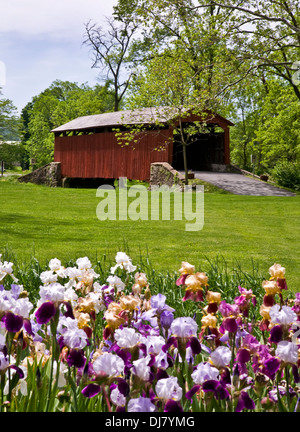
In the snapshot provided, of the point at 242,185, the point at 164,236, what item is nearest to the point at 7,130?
the point at 242,185

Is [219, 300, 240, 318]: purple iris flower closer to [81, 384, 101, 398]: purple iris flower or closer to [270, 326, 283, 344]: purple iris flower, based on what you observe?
[270, 326, 283, 344]: purple iris flower

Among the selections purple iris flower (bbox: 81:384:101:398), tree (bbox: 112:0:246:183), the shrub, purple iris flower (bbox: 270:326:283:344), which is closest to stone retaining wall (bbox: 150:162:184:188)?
tree (bbox: 112:0:246:183)

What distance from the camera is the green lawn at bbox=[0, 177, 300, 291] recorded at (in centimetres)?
769

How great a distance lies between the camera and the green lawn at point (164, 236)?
769 centimetres

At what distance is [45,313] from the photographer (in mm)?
1783

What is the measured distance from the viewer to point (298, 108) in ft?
90.9

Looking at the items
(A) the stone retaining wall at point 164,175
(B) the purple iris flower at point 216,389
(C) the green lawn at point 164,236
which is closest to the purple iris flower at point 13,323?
(B) the purple iris flower at point 216,389

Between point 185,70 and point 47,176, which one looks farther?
point 47,176

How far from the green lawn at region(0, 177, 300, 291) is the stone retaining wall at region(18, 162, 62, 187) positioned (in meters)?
15.4

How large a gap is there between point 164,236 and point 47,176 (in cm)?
2393

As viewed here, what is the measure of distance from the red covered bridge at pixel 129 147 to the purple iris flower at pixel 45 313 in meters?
21.3

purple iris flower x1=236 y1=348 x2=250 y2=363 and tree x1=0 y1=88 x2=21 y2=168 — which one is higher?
tree x1=0 y1=88 x2=21 y2=168

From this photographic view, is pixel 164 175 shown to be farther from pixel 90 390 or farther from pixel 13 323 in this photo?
pixel 90 390

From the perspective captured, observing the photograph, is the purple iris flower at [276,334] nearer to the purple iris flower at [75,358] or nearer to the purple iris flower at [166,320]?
the purple iris flower at [166,320]
